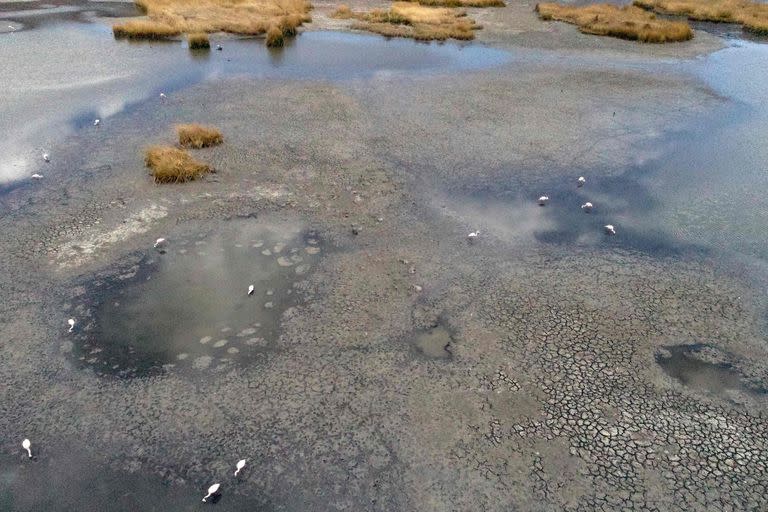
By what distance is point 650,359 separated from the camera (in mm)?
8094

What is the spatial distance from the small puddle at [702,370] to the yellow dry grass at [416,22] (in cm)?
2261

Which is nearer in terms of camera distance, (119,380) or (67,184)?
(119,380)

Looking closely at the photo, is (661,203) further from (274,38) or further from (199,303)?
(274,38)

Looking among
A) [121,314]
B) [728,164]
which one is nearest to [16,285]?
[121,314]

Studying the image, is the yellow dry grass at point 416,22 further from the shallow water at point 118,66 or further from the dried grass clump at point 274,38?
the dried grass clump at point 274,38

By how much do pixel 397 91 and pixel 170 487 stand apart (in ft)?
53.0

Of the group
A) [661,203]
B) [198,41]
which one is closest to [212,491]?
[661,203]

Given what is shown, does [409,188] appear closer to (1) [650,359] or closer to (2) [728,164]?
(1) [650,359]

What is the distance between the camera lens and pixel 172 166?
12.7m

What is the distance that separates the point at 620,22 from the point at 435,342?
94.2 ft

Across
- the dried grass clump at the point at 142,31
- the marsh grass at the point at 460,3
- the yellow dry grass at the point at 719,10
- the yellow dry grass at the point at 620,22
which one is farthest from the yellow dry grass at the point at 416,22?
the yellow dry grass at the point at 719,10

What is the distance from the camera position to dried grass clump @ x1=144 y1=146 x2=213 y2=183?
12602 millimetres

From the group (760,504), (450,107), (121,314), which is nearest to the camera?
(760,504)

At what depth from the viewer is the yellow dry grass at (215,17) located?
26.2 metres
